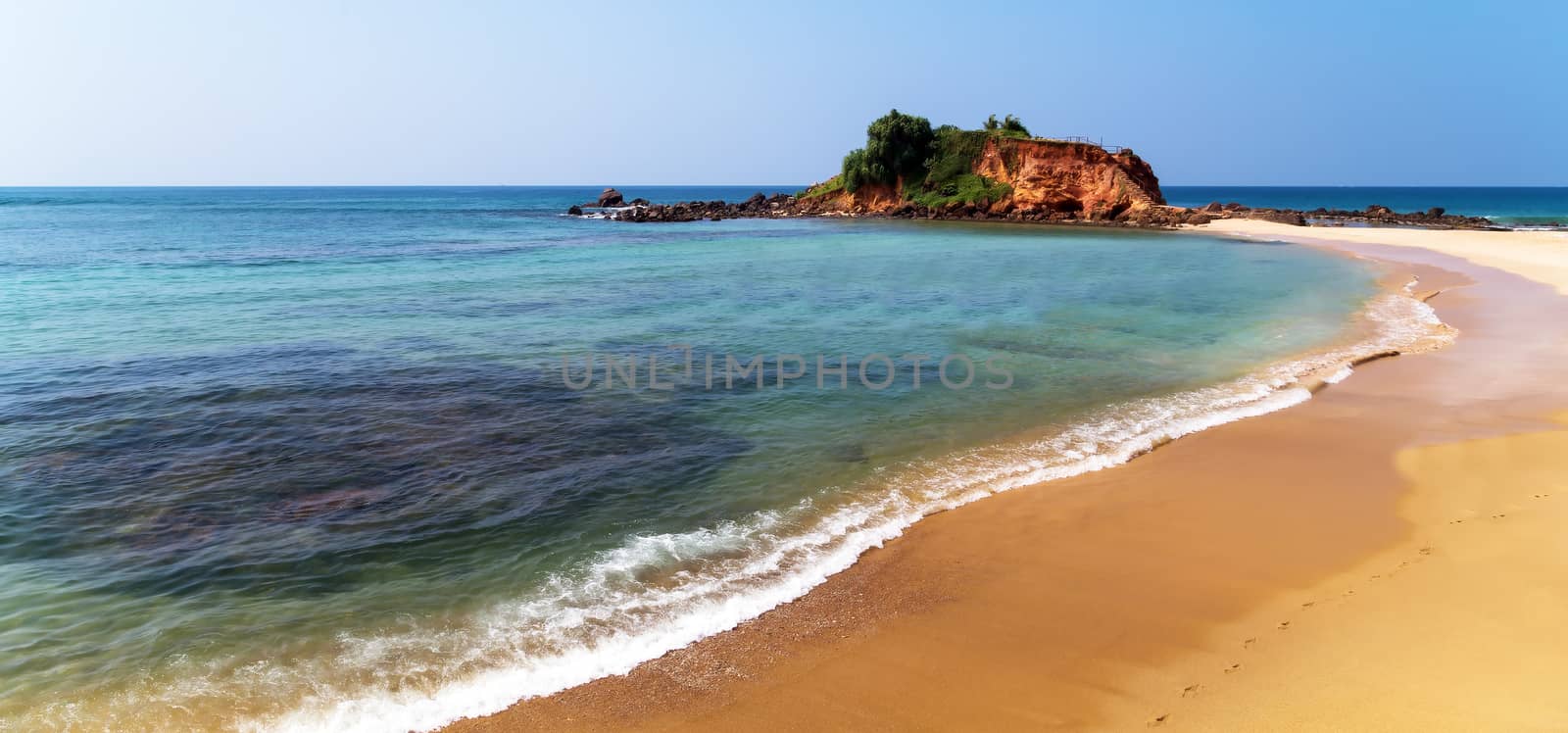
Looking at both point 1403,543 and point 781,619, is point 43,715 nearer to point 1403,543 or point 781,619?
point 781,619

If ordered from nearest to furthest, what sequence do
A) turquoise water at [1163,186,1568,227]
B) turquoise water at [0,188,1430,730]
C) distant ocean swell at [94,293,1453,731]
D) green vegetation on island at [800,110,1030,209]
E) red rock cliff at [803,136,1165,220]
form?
1. distant ocean swell at [94,293,1453,731]
2. turquoise water at [0,188,1430,730]
3. red rock cliff at [803,136,1165,220]
4. green vegetation on island at [800,110,1030,209]
5. turquoise water at [1163,186,1568,227]

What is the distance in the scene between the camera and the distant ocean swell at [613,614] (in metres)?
4.79

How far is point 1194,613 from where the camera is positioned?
567 centimetres

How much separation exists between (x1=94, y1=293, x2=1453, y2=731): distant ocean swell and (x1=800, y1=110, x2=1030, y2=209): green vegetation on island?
58.0 metres

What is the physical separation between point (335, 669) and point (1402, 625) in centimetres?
717

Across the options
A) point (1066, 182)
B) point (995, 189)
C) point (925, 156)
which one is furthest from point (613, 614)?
point (925, 156)

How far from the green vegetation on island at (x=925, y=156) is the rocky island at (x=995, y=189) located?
0.08 m

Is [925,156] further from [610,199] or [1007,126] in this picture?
[610,199]

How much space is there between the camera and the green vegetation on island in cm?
6444

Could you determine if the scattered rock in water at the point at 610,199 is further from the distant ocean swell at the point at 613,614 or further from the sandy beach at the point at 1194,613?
the sandy beach at the point at 1194,613

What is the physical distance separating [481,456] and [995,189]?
58913 millimetres

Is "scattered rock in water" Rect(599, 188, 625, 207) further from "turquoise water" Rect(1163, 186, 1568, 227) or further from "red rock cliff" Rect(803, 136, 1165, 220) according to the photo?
"turquoise water" Rect(1163, 186, 1568, 227)

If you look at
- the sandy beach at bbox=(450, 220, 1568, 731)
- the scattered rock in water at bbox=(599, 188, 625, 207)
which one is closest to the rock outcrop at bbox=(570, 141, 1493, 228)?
the scattered rock in water at bbox=(599, 188, 625, 207)

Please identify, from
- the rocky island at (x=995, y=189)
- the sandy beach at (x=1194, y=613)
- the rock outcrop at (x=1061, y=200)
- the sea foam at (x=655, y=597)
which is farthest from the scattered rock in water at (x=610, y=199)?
the sandy beach at (x=1194, y=613)
